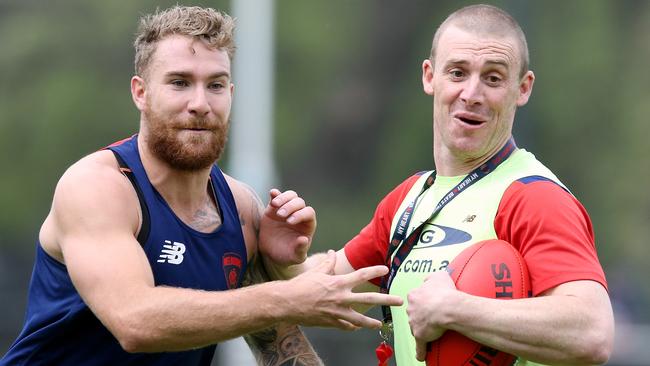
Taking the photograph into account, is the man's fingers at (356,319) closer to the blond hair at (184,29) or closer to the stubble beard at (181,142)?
the stubble beard at (181,142)

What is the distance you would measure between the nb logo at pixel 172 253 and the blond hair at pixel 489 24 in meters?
1.57

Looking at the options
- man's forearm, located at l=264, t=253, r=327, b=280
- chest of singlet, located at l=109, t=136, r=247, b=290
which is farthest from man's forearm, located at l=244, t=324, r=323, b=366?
chest of singlet, located at l=109, t=136, r=247, b=290

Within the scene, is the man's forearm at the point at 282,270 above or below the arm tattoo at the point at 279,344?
above

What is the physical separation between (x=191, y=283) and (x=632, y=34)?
816 inches

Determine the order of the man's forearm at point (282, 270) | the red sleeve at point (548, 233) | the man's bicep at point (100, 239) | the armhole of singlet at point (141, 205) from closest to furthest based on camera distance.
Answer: the red sleeve at point (548, 233)
the man's bicep at point (100, 239)
the armhole of singlet at point (141, 205)
the man's forearm at point (282, 270)

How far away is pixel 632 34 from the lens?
84.5 ft

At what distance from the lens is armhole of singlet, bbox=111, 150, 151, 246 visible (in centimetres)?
632

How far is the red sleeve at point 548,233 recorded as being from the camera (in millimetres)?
5613

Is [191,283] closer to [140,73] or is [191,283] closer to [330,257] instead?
[330,257]

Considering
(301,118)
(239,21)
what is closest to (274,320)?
(239,21)

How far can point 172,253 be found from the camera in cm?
642

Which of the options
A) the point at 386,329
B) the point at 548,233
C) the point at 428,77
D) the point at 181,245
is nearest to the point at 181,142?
the point at 181,245

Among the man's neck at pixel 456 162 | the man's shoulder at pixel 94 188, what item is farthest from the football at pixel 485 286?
the man's shoulder at pixel 94 188

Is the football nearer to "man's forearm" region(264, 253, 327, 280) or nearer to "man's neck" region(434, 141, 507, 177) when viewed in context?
"man's neck" region(434, 141, 507, 177)
